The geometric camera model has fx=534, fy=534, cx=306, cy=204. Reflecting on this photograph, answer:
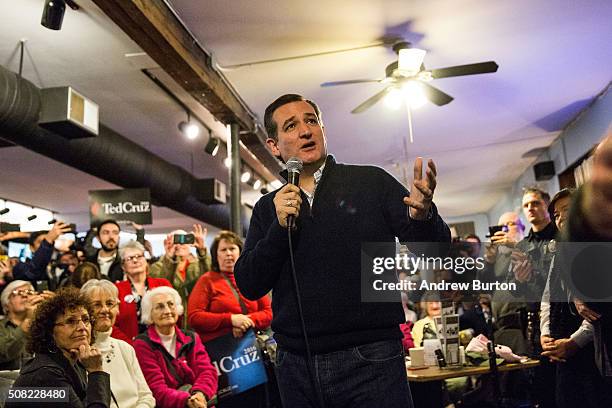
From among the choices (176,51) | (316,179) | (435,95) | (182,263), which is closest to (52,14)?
(176,51)

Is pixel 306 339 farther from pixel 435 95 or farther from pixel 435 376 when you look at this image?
pixel 435 95

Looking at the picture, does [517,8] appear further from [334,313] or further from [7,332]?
[7,332]

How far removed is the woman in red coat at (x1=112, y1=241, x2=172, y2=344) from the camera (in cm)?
343

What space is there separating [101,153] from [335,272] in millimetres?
4828

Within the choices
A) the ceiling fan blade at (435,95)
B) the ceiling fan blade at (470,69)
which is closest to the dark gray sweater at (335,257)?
the ceiling fan blade at (470,69)

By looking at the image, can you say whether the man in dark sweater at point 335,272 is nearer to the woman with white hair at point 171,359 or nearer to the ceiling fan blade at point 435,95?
the woman with white hair at point 171,359

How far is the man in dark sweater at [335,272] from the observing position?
1.18 m

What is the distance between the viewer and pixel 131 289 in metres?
3.59

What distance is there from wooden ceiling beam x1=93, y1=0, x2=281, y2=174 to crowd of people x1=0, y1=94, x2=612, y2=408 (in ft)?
4.33

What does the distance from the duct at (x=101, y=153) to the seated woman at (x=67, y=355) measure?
217 centimetres

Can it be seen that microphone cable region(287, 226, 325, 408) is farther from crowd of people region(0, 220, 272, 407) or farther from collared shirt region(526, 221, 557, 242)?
collared shirt region(526, 221, 557, 242)

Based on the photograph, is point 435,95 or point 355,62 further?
point 355,62

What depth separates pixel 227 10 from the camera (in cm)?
398

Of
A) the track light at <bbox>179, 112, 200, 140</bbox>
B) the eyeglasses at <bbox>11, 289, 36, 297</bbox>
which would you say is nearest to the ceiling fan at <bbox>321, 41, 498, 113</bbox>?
the track light at <bbox>179, 112, 200, 140</bbox>
